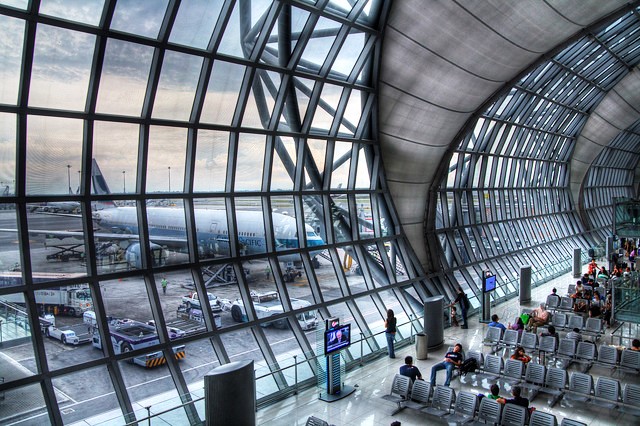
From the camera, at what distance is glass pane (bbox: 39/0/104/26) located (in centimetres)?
898

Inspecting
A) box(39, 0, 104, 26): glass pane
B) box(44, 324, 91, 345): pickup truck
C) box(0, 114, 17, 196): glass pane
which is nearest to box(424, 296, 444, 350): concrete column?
box(44, 324, 91, 345): pickup truck

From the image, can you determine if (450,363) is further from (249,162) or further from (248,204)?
(249,162)

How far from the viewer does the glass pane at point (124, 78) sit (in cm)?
1022

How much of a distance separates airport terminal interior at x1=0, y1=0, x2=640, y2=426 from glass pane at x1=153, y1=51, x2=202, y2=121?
52 mm

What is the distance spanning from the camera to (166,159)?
12039 mm

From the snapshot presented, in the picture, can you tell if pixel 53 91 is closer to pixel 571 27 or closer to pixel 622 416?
pixel 622 416

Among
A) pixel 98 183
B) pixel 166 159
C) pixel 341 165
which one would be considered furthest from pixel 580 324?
pixel 98 183

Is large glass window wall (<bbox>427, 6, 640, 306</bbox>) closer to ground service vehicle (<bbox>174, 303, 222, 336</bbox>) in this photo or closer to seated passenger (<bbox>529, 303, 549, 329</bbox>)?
seated passenger (<bbox>529, 303, 549, 329</bbox>)

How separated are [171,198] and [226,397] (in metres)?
5.13

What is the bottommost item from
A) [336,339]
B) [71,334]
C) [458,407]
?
[458,407]

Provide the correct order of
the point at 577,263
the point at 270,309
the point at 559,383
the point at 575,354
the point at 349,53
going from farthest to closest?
the point at 577,263 → the point at 349,53 → the point at 575,354 → the point at 270,309 → the point at 559,383

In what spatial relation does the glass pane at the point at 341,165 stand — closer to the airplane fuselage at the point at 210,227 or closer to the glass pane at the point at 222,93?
the airplane fuselage at the point at 210,227

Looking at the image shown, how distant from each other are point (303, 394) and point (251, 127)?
24.1 ft

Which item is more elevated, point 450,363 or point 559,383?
point 450,363
